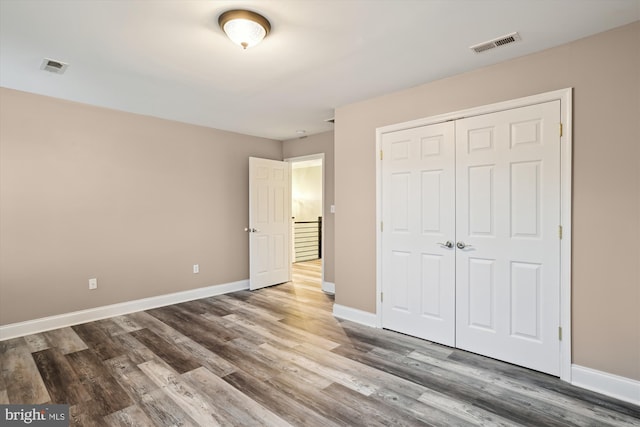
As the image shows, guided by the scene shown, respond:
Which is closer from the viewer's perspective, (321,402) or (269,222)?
(321,402)

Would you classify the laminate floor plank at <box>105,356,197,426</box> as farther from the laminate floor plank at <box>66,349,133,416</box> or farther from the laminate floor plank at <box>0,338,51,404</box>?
the laminate floor plank at <box>0,338,51,404</box>

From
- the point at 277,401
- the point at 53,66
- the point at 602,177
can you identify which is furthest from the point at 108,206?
the point at 602,177

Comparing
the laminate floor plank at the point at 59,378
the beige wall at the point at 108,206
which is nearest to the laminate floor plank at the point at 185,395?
the laminate floor plank at the point at 59,378

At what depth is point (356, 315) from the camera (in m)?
3.76

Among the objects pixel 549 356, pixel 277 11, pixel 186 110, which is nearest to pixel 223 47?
pixel 277 11

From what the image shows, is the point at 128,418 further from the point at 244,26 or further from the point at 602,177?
the point at 602,177

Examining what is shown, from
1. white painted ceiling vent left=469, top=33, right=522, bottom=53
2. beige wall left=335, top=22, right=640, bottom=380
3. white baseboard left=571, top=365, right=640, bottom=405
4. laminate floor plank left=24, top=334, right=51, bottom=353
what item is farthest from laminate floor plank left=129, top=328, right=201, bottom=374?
white painted ceiling vent left=469, top=33, right=522, bottom=53

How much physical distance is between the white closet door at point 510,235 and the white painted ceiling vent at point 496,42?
55 cm

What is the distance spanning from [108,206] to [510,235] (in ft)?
14.3

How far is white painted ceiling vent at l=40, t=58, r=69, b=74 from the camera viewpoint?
2725mm

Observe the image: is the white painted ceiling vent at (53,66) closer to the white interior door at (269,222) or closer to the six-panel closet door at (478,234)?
the white interior door at (269,222)

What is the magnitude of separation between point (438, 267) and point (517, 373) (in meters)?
1.02

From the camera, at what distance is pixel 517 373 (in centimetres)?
256

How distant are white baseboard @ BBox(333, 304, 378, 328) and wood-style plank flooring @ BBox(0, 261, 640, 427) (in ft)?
0.39
